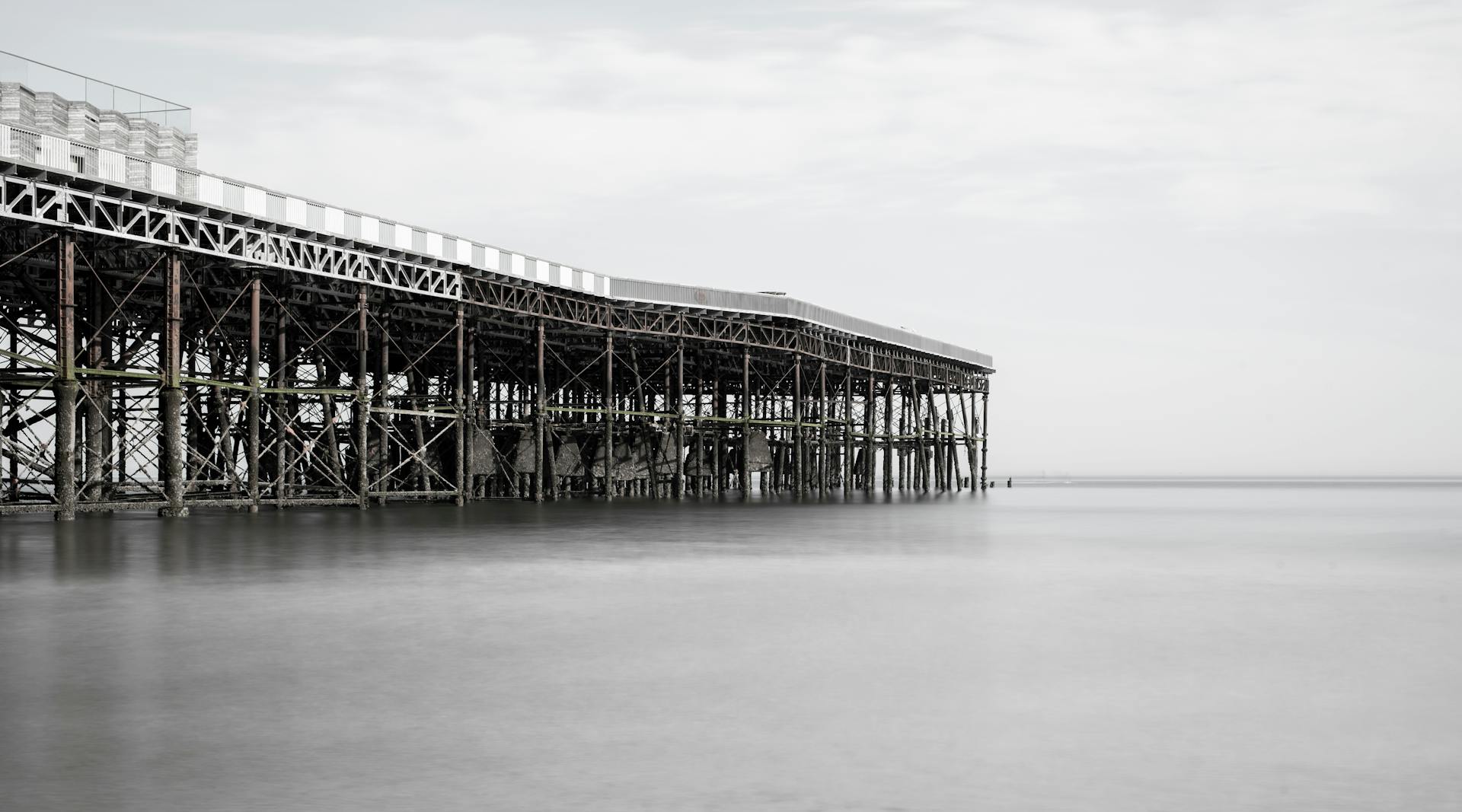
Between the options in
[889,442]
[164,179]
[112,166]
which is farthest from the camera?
[889,442]

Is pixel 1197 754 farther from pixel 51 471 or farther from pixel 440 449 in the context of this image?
pixel 440 449

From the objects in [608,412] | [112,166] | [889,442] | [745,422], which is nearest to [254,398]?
[112,166]

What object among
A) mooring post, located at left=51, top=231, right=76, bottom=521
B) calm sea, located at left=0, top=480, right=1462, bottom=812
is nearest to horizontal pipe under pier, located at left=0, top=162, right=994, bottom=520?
mooring post, located at left=51, top=231, right=76, bottom=521

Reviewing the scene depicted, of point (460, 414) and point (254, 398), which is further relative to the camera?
point (460, 414)

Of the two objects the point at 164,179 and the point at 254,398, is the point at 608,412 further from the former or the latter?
the point at 164,179

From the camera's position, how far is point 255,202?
38875 mm

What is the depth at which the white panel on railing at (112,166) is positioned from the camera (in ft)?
111

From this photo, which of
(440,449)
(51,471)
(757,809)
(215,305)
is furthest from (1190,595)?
(440,449)

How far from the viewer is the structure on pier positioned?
34.8 m

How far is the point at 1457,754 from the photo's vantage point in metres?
7.92

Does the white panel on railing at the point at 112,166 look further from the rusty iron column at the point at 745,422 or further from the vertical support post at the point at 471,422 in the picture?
the rusty iron column at the point at 745,422

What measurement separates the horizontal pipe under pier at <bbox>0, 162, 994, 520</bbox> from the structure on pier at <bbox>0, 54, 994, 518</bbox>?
153mm

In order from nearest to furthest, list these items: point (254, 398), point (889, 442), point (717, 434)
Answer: point (254, 398), point (717, 434), point (889, 442)

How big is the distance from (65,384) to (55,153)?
230 inches
